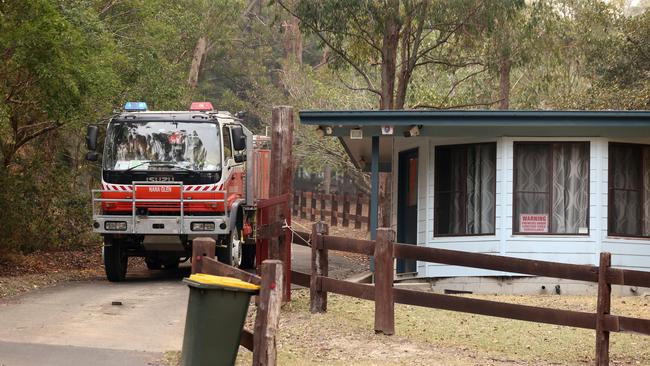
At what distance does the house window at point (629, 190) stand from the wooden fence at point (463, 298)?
20.0ft

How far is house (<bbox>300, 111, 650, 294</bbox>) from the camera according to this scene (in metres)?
16.6

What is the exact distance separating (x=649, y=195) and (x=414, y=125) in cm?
396

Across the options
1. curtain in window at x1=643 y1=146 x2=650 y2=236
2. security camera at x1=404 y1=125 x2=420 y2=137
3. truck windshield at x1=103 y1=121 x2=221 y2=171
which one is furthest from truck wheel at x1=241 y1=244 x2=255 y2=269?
curtain in window at x1=643 y1=146 x2=650 y2=236

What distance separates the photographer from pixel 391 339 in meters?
11.1

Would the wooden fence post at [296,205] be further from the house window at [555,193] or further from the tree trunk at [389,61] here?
the house window at [555,193]

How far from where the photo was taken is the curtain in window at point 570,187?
659 inches

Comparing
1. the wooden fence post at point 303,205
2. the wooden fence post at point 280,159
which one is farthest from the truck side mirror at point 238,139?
the wooden fence post at point 303,205

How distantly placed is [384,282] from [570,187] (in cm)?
654

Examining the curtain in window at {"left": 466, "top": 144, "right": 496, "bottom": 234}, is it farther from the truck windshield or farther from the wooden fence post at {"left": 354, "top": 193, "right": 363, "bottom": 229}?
the wooden fence post at {"left": 354, "top": 193, "right": 363, "bottom": 229}

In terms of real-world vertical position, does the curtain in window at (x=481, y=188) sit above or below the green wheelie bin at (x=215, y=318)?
above

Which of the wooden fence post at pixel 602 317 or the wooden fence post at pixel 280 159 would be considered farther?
the wooden fence post at pixel 280 159

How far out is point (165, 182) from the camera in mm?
17750

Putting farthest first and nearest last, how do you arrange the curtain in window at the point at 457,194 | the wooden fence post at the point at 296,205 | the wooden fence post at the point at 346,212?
the wooden fence post at the point at 296,205 < the wooden fence post at the point at 346,212 < the curtain in window at the point at 457,194

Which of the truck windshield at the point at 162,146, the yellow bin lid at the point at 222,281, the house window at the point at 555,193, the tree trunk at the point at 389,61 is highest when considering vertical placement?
the tree trunk at the point at 389,61
